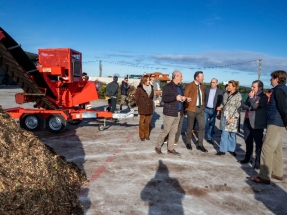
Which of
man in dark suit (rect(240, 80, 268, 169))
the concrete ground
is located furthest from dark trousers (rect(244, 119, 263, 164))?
the concrete ground

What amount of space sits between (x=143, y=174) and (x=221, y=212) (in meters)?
1.63

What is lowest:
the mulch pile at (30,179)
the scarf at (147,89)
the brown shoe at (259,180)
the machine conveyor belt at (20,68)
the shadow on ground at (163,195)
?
the shadow on ground at (163,195)

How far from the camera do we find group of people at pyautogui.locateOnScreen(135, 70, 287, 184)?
4.15m

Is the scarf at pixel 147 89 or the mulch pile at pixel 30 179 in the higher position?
the scarf at pixel 147 89

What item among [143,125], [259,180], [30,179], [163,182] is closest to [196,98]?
[143,125]

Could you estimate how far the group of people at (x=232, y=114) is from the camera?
415cm

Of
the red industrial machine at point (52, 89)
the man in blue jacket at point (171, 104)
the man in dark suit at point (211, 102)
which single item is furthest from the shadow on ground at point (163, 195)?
the red industrial machine at point (52, 89)

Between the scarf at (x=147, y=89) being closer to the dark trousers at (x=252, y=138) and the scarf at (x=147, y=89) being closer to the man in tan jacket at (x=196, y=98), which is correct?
the man in tan jacket at (x=196, y=98)

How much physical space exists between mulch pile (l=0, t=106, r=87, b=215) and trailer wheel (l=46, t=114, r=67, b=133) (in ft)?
11.7

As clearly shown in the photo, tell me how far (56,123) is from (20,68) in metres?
1.91

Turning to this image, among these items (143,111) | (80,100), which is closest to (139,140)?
(143,111)

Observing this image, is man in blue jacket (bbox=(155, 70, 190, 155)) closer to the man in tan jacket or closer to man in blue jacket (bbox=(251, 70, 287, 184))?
the man in tan jacket

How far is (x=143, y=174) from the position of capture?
4.56 meters

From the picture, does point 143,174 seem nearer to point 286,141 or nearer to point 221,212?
point 221,212
